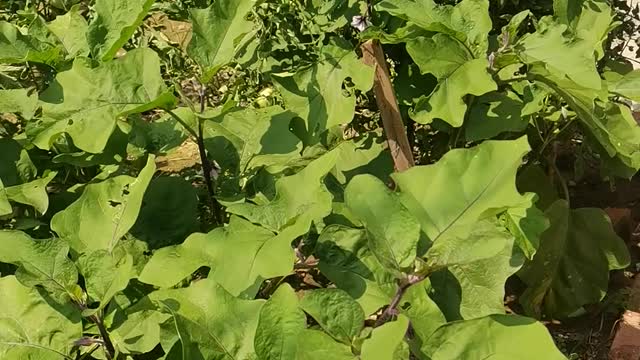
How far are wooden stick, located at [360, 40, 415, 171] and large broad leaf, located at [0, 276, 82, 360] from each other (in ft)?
2.85

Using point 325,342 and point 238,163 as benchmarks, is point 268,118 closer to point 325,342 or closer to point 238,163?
point 238,163

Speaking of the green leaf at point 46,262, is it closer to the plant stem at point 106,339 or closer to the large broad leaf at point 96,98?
the plant stem at point 106,339

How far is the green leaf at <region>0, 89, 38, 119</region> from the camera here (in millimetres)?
1705

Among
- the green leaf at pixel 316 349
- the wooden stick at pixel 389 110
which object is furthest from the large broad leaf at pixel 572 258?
the green leaf at pixel 316 349

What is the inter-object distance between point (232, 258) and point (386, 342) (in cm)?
34

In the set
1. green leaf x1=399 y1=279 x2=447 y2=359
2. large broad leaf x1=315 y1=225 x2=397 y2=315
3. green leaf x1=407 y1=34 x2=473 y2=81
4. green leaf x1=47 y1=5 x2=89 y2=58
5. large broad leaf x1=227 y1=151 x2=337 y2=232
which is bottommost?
green leaf x1=399 y1=279 x2=447 y2=359

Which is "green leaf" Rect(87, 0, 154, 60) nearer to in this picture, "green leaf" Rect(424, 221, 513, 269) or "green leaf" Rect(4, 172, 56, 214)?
"green leaf" Rect(4, 172, 56, 214)

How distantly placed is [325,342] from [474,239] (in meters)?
0.27

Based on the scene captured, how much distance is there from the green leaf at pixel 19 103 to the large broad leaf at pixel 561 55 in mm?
916

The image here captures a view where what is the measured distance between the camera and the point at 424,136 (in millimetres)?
→ 2602

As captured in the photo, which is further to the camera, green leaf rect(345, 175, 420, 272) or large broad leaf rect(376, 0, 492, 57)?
large broad leaf rect(376, 0, 492, 57)

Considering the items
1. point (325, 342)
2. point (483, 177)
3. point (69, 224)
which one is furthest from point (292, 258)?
point (69, 224)

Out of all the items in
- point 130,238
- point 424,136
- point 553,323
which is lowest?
point 553,323

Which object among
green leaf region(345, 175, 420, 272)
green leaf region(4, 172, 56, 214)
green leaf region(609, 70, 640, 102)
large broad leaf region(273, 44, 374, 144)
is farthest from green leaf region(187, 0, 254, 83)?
green leaf region(609, 70, 640, 102)
